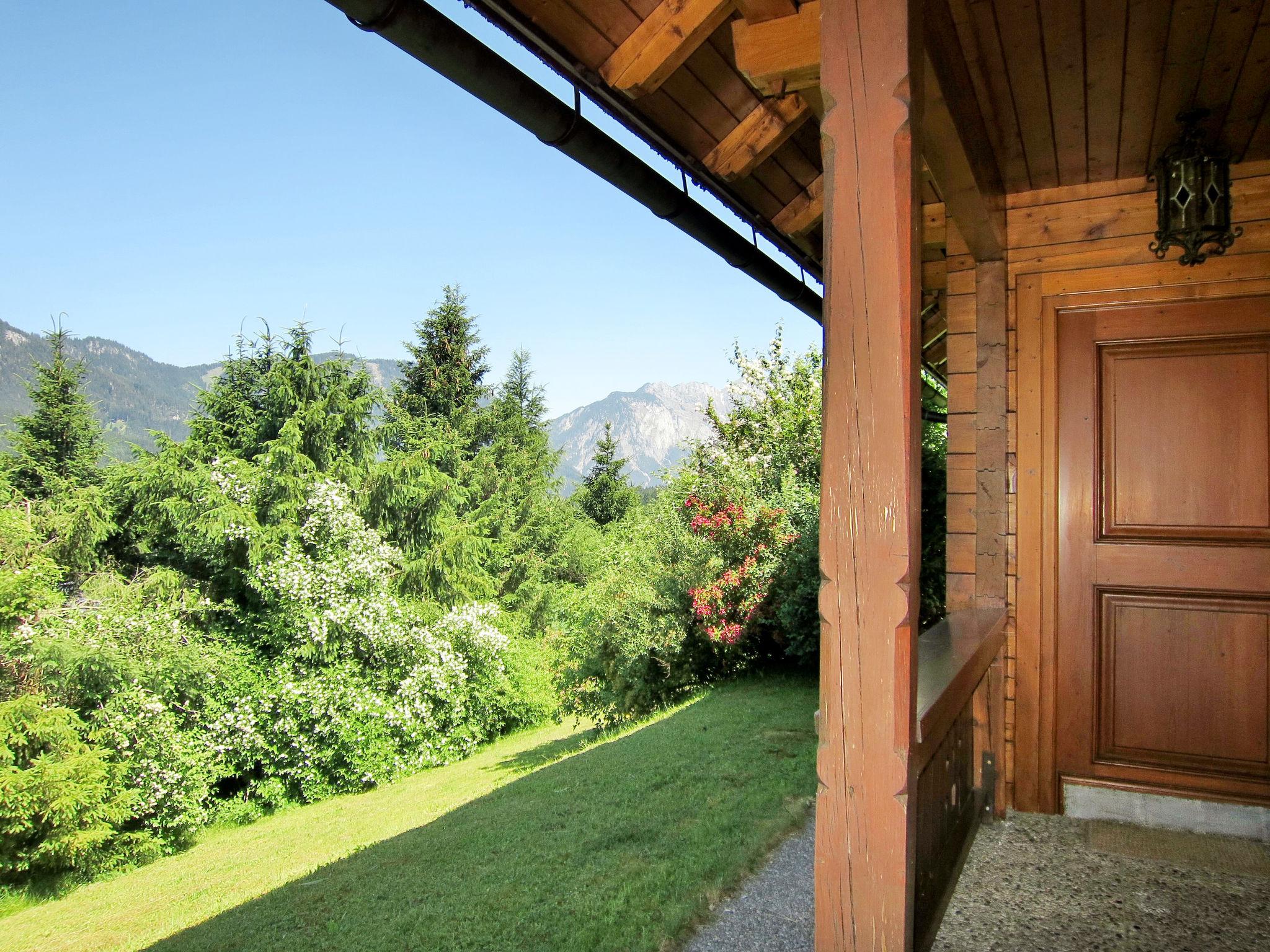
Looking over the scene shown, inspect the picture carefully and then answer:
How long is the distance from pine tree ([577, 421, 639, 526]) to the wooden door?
22.1 meters

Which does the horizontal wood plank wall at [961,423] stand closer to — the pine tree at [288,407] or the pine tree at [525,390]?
the pine tree at [288,407]

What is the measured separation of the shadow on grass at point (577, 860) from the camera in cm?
287

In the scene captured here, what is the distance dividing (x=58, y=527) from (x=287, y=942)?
9.69 metres

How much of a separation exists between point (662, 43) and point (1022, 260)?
1.69 m

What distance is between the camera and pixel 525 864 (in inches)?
147

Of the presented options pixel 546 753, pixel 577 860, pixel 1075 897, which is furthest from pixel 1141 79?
pixel 546 753

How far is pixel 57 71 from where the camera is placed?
13688 cm

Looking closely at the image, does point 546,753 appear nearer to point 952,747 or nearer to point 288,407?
point 952,747

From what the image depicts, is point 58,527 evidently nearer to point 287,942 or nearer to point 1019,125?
point 287,942

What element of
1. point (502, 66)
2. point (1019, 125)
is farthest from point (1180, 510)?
point (502, 66)

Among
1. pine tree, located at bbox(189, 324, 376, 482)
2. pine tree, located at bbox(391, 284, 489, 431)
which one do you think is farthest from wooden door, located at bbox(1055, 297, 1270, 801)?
pine tree, located at bbox(391, 284, 489, 431)

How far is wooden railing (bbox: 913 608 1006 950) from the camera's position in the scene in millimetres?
1587

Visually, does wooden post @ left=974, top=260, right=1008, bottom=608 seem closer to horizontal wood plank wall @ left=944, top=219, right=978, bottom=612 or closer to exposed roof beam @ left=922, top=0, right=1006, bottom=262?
horizontal wood plank wall @ left=944, top=219, right=978, bottom=612

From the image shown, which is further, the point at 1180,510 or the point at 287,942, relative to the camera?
the point at 287,942
